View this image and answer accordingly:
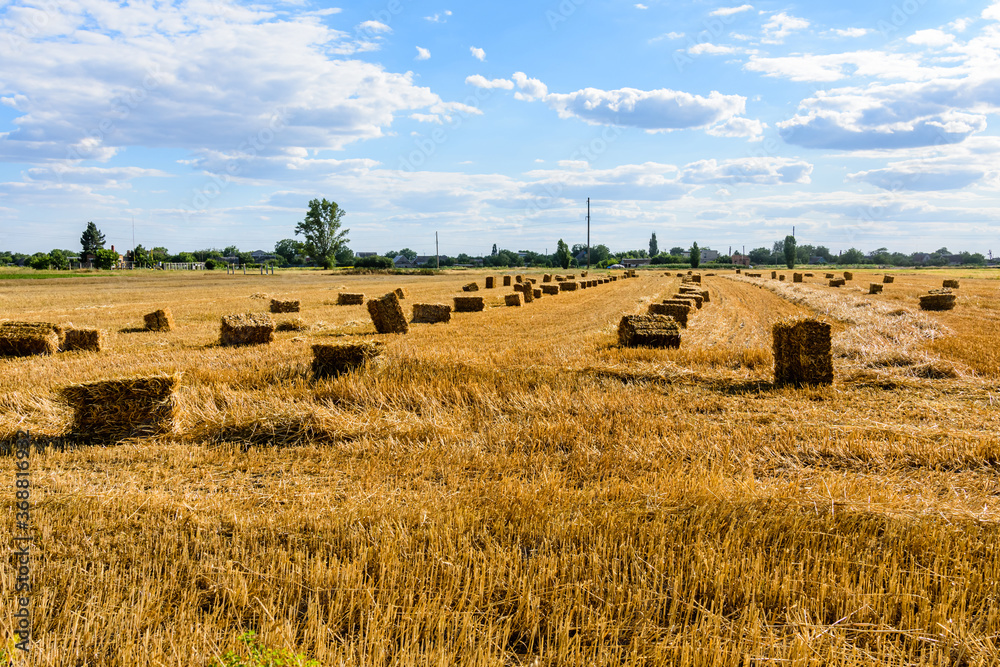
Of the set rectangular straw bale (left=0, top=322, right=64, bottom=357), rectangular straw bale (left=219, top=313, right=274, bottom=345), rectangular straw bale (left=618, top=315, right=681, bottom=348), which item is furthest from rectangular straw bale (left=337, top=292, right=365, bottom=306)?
rectangular straw bale (left=618, top=315, right=681, bottom=348)

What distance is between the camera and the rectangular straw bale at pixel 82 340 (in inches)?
571

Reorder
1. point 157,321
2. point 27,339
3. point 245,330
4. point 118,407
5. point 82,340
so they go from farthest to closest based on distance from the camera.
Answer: point 157,321
point 245,330
point 82,340
point 27,339
point 118,407

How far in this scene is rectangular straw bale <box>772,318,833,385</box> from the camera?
1048cm

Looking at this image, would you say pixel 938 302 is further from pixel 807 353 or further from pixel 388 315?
pixel 388 315

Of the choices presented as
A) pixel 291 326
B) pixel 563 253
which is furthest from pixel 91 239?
pixel 291 326

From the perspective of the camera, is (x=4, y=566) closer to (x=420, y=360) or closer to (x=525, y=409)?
(x=525, y=409)

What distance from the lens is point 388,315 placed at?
1816 cm

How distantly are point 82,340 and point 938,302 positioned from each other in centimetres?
3127

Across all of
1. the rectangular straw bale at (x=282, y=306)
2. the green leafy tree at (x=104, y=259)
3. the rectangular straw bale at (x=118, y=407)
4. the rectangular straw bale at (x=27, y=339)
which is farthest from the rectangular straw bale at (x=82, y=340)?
the green leafy tree at (x=104, y=259)

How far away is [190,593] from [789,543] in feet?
14.7

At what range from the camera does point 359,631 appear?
363 centimetres

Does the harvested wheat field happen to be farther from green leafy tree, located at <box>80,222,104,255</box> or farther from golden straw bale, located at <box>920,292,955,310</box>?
green leafy tree, located at <box>80,222,104,255</box>

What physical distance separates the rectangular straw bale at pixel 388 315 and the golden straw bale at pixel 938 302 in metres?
22.9

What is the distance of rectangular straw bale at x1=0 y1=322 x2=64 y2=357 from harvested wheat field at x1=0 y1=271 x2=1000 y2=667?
3568 mm
